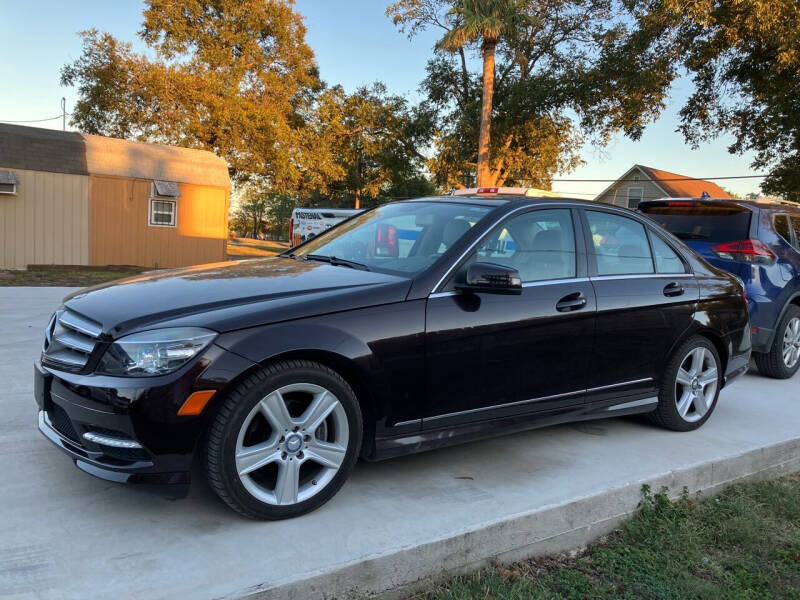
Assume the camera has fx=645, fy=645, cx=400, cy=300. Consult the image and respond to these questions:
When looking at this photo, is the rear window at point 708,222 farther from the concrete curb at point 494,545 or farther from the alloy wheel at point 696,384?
the concrete curb at point 494,545

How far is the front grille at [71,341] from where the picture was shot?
2.90 meters

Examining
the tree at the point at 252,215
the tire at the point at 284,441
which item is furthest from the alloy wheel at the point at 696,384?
the tree at the point at 252,215

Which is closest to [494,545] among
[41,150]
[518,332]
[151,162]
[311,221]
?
[518,332]

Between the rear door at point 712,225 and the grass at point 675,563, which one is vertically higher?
the rear door at point 712,225

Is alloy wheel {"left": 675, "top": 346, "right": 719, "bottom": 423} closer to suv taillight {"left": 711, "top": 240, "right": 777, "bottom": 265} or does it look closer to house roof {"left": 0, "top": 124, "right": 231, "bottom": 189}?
suv taillight {"left": 711, "top": 240, "right": 777, "bottom": 265}

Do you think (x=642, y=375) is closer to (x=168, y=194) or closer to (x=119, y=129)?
(x=168, y=194)

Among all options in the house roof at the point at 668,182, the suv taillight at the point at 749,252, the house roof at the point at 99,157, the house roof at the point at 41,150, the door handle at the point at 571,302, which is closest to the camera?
the door handle at the point at 571,302

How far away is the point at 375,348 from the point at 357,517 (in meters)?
0.80

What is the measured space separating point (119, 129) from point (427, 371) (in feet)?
88.0

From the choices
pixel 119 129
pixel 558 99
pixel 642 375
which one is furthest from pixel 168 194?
pixel 642 375

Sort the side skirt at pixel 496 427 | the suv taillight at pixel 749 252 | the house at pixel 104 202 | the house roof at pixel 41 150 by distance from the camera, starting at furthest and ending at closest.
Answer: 1. the house at pixel 104 202
2. the house roof at pixel 41 150
3. the suv taillight at pixel 749 252
4. the side skirt at pixel 496 427

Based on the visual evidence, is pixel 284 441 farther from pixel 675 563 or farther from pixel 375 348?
pixel 675 563

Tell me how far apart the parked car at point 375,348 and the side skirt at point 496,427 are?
0.01m

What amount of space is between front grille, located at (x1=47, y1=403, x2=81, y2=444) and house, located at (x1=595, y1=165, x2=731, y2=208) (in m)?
39.3
